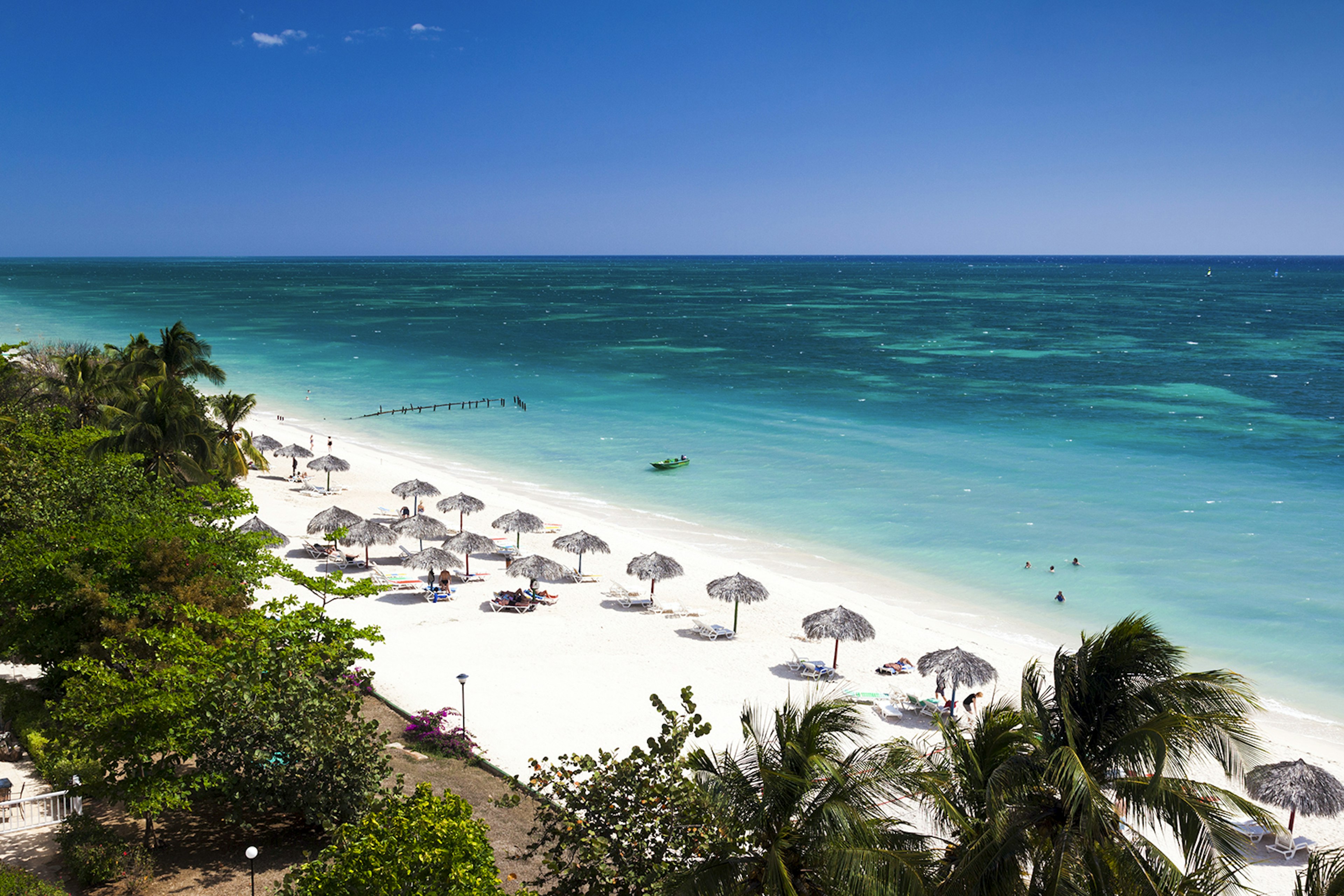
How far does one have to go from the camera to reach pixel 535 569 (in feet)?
82.0

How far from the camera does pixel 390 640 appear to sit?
72.7 feet

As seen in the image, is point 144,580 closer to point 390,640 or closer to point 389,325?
point 390,640

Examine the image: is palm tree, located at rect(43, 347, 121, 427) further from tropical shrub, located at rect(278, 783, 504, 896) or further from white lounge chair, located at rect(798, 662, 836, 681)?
tropical shrub, located at rect(278, 783, 504, 896)

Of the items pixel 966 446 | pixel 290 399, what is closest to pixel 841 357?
pixel 966 446

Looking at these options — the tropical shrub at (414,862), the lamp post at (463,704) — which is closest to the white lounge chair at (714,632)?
the lamp post at (463,704)

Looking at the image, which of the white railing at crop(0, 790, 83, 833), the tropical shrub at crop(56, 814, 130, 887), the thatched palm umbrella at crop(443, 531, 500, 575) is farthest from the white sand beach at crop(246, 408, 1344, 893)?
the white railing at crop(0, 790, 83, 833)

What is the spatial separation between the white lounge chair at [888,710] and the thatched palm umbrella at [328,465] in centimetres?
2498

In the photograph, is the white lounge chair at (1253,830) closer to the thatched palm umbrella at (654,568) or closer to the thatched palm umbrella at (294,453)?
the thatched palm umbrella at (654,568)

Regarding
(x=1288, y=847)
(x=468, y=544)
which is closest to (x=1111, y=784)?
(x=1288, y=847)

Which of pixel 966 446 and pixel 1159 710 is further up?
pixel 1159 710

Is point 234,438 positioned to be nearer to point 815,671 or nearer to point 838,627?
point 815,671

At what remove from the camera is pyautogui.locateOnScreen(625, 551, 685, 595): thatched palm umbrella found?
2533 centimetres

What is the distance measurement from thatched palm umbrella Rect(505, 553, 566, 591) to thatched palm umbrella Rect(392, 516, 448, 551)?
4502mm

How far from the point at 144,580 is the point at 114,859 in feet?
14.6
